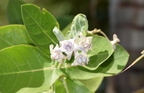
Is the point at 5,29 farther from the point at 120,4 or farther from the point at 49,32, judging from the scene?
the point at 120,4

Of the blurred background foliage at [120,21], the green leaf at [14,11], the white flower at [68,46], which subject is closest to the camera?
the white flower at [68,46]

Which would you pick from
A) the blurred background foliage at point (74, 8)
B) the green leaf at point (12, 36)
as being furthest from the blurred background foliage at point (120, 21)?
the green leaf at point (12, 36)

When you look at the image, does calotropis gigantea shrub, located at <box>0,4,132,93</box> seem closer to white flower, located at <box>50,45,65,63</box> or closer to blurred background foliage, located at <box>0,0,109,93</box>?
white flower, located at <box>50,45,65,63</box>

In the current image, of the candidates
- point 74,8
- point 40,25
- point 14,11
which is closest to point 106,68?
point 40,25

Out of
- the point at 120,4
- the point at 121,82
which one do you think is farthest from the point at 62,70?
the point at 121,82

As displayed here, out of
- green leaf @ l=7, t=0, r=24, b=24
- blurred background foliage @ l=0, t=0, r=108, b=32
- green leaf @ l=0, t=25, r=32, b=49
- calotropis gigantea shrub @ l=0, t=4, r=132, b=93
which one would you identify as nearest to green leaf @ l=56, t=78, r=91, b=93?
calotropis gigantea shrub @ l=0, t=4, r=132, b=93

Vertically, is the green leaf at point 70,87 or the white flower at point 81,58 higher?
the white flower at point 81,58

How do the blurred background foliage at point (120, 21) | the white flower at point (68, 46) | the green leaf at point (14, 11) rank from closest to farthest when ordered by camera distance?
the white flower at point (68, 46)
the green leaf at point (14, 11)
the blurred background foliage at point (120, 21)

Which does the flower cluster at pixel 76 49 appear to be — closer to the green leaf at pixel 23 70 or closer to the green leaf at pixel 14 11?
the green leaf at pixel 23 70
